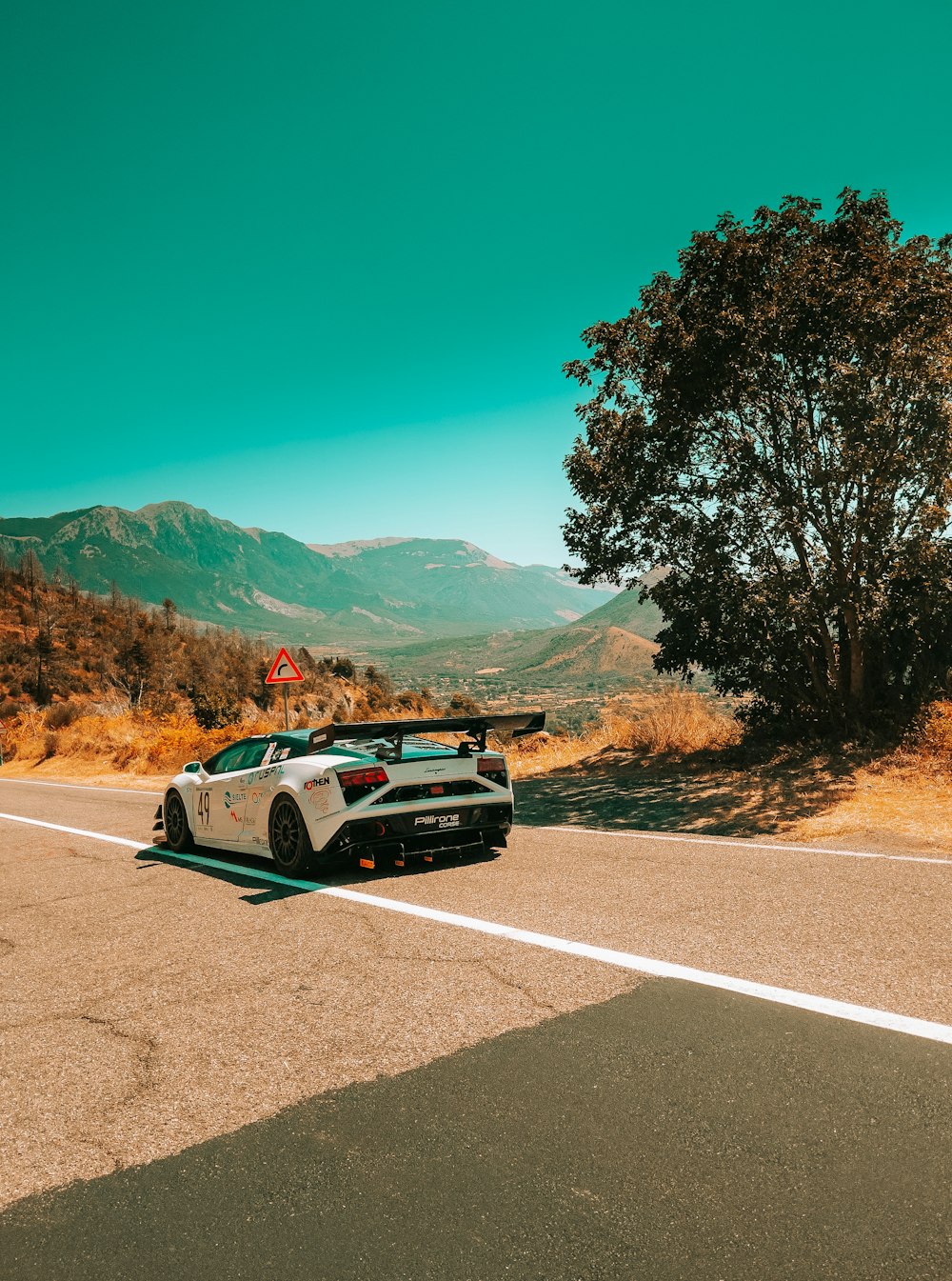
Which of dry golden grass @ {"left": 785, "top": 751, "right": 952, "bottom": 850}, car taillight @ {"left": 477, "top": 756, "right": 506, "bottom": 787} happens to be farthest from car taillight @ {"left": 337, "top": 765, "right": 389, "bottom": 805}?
dry golden grass @ {"left": 785, "top": 751, "right": 952, "bottom": 850}

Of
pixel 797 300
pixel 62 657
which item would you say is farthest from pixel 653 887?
pixel 62 657

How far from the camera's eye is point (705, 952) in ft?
15.3

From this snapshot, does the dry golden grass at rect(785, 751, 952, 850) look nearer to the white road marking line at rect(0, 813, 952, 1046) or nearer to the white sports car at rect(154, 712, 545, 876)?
the white sports car at rect(154, 712, 545, 876)

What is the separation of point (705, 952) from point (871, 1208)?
Answer: 2.29 m

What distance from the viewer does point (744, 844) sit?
8.02 metres

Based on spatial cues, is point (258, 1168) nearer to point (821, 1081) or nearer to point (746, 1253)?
point (746, 1253)

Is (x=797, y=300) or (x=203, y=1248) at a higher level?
(x=797, y=300)

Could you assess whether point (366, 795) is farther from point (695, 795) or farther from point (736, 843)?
point (695, 795)

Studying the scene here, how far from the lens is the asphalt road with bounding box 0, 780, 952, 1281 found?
93.8 inches

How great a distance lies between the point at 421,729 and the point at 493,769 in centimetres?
115

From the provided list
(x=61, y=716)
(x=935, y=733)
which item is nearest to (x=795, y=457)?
(x=935, y=733)

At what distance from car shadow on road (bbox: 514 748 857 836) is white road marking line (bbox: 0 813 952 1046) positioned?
12.9 feet

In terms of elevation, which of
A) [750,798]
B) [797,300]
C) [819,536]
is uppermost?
[797,300]

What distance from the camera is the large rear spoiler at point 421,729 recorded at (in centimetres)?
643
